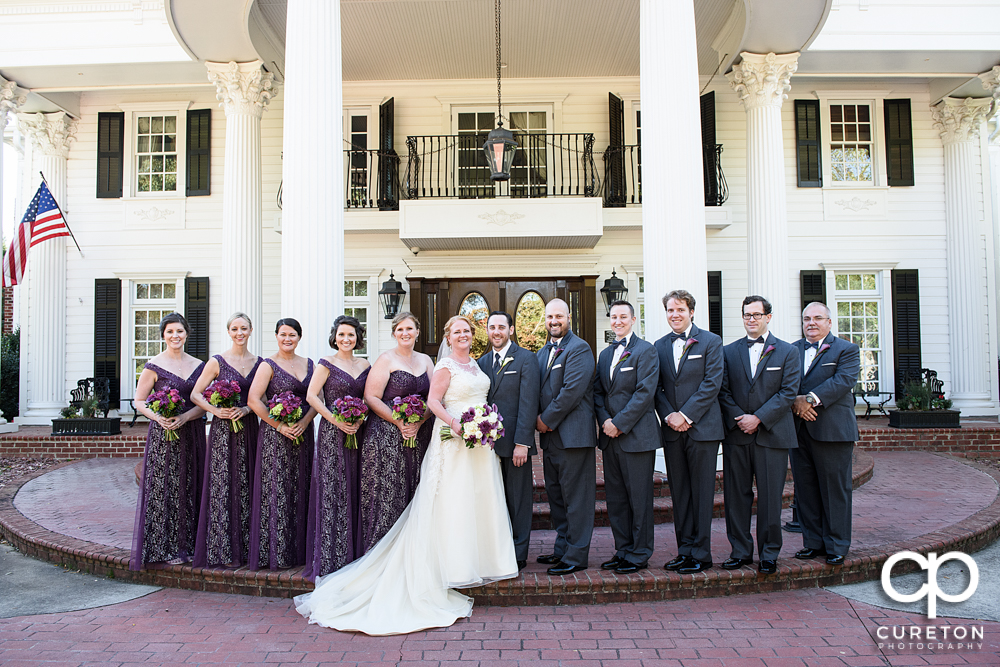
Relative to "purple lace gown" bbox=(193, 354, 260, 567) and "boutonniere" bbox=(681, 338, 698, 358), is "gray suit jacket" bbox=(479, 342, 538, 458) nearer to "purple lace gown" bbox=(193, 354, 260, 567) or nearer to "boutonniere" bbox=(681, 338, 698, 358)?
"boutonniere" bbox=(681, 338, 698, 358)

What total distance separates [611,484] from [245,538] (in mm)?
2694

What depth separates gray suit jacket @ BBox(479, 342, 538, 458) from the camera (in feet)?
14.5

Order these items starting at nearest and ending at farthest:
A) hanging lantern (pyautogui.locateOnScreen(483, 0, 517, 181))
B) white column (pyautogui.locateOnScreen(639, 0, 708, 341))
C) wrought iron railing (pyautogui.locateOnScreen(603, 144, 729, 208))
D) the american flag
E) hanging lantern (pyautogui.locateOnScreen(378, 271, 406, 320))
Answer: white column (pyautogui.locateOnScreen(639, 0, 708, 341)) < hanging lantern (pyautogui.locateOnScreen(483, 0, 517, 181)) < the american flag < hanging lantern (pyautogui.locateOnScreen(378, 271, 406, 320)) < wrought iron railing (pyautogui.locateOnScreen(603, 144, 729, 208))

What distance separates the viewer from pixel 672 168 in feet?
21.0

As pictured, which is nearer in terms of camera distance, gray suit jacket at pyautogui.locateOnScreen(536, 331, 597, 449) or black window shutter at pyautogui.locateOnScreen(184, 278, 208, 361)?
gray suit jacket at pyautogui.locateOnScreen(536, 331, 597, 449)

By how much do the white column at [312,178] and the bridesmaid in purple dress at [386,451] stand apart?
4.94 ft

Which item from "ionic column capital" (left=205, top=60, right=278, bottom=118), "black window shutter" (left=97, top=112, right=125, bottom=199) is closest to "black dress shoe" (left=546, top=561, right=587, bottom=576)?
"ionic column capital" (left=205, top=60, right=278, bottom=118)

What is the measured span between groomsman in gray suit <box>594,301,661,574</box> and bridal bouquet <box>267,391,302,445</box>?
2125 millimetres

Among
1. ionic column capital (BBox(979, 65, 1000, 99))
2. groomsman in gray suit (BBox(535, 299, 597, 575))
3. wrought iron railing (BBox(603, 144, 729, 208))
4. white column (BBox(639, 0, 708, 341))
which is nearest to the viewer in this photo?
groomsman in gray suit (BBox(535, 299, 597, 575))

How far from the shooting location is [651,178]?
21.4ft

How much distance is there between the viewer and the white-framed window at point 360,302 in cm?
1163

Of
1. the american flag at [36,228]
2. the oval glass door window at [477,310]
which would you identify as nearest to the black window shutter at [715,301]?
the oval glass door window at [477,310]

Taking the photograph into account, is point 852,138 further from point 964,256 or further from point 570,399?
point 570,399

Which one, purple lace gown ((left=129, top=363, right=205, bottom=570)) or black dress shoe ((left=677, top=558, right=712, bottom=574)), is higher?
purple lace gown ((left=129, top=363, right=205, bottom=570))
